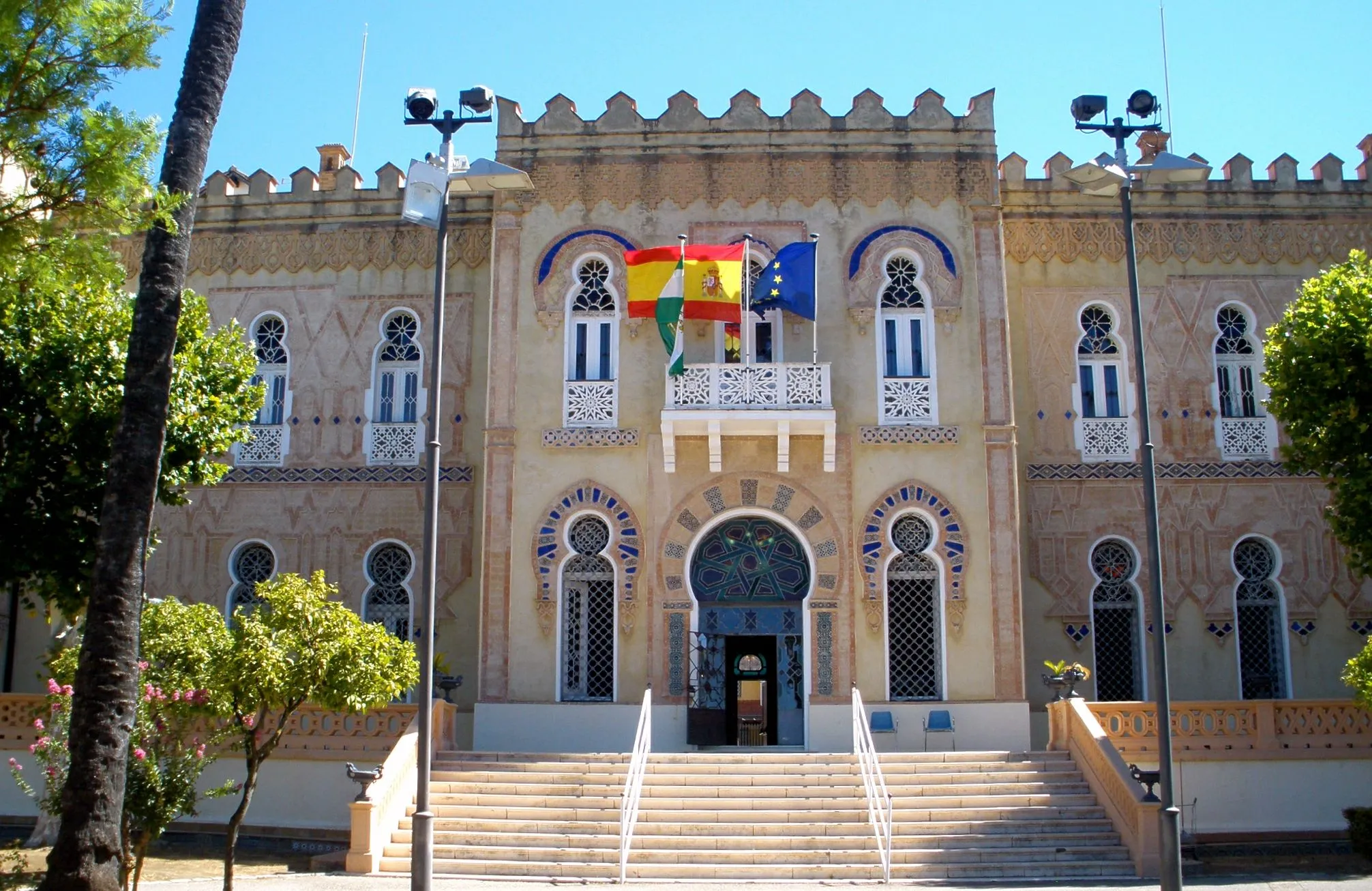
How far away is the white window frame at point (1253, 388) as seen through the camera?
2291 centimetres

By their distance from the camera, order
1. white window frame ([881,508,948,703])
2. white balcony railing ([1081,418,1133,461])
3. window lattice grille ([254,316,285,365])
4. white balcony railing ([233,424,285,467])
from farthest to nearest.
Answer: window lattice grille ([254,316,285,365]) < white balcony railing ([233,424,285,467]) < white balcony railing ([1081,418,1133,461]) < white window frame ([881,508,948,703])

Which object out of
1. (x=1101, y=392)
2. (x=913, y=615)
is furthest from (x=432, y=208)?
(x=1101, y=392)

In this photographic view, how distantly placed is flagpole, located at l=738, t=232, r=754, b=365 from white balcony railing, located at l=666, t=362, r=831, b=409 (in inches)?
14.6

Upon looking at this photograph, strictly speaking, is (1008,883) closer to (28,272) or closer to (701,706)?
(701,706)

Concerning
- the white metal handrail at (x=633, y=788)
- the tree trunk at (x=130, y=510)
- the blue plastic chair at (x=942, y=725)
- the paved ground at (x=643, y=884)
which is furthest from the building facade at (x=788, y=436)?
the tree trunk at (x=130, y=510)

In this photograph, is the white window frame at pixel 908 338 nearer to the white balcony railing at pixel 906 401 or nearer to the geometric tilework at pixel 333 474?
the white balcony railing at pixel 906 401

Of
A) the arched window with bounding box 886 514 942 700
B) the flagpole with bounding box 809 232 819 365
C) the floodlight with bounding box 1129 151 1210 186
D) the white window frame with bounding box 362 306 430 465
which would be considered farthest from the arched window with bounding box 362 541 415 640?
the floodlight with bounding box 1129 151 1210 186

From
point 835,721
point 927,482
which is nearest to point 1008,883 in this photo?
point 835,721

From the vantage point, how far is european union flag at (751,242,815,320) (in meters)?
21.2

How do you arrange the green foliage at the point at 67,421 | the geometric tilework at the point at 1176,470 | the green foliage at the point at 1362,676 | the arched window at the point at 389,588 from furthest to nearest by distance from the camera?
the arched window at the point at 389,588 → the geometric tilework at the point at 1176,470 → the green foliage at the point at 1362,676 → the green foliage at the point at 67,421

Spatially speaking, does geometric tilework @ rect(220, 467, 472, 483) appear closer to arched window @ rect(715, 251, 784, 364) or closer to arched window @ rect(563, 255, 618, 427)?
arched window @ rect(563, 255, 618, 427)

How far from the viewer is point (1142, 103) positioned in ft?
49.4

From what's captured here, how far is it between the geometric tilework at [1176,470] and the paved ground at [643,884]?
8156 mm

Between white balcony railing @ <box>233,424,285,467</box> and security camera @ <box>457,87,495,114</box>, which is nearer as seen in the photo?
security camera @ <box>457,87,495,114</box>
